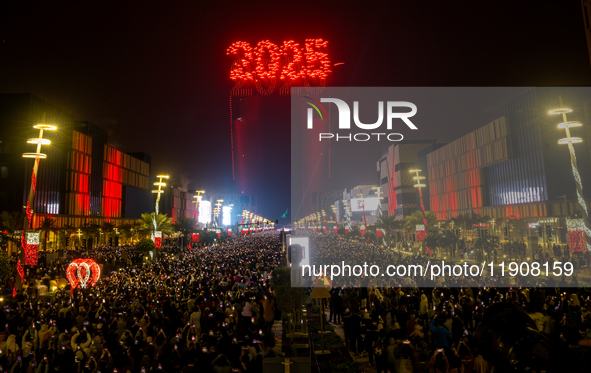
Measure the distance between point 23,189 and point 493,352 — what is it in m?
61.7

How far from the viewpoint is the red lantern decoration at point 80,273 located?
1908 cm

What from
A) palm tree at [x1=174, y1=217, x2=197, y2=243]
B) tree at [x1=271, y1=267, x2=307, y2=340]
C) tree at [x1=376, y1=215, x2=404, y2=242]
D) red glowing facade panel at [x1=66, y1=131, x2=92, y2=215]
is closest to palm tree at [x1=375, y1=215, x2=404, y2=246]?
tree at [x1=376, y1=215, x2=404, y2=242]

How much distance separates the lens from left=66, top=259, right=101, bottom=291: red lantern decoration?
1908cm

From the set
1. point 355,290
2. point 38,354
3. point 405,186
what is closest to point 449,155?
point 405,186

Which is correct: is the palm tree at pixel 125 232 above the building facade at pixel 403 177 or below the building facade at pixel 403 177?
below

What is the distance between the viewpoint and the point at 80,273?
1933 centimetres

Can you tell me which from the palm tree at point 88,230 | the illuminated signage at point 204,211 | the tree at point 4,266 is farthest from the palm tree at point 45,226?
the illuminated signage at point 204,211

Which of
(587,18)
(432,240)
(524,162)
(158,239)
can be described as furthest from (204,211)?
(587,18)

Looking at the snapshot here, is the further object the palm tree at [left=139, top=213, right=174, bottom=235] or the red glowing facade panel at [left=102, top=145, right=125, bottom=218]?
the red glowing facade panel at [left=102, top=145, right=125, bottom=218]

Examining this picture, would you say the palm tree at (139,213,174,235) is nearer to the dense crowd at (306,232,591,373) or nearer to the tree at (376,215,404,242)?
the tree at (376,215,404,242)

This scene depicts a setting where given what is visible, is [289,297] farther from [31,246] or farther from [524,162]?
[524,162]

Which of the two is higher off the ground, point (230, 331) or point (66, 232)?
point (66, 232)

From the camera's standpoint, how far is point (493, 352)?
2742 mm

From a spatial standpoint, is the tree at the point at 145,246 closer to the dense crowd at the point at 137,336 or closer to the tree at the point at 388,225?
the dense crowd at the point at 137,336
